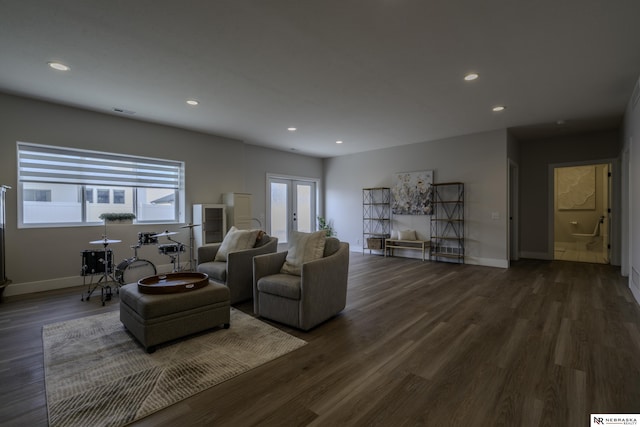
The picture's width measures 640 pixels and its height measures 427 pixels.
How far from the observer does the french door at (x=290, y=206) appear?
7.80m

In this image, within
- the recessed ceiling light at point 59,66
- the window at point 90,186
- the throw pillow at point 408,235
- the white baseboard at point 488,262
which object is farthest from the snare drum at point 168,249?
the white baseboard at point 488,262

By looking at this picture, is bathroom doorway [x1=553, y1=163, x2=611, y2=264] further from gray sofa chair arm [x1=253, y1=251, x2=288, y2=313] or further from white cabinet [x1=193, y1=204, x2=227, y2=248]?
white cabinet [x1=193, y1=204, x2=227, y2=248]

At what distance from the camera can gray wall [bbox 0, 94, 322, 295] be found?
161 inches

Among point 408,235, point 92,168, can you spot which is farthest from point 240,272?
point 408,235

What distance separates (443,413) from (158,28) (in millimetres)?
3597

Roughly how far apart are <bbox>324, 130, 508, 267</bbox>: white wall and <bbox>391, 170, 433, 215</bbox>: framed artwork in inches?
6.6

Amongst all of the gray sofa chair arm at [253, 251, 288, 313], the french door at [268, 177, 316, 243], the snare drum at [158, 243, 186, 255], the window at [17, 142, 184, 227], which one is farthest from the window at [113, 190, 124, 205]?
the gray sofa chair arm at [253, 251, 288, 313]

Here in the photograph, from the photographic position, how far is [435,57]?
3064 mm

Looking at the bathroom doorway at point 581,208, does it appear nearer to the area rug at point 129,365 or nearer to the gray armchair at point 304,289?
the gray armchair at point 304,289

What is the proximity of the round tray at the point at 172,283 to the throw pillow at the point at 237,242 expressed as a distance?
90 cm

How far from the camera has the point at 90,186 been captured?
4832mm

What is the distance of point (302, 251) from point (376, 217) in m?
5.03

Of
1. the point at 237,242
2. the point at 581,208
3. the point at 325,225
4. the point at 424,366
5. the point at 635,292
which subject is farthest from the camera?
the point at 581,208

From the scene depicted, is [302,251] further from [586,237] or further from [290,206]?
[586,237]
